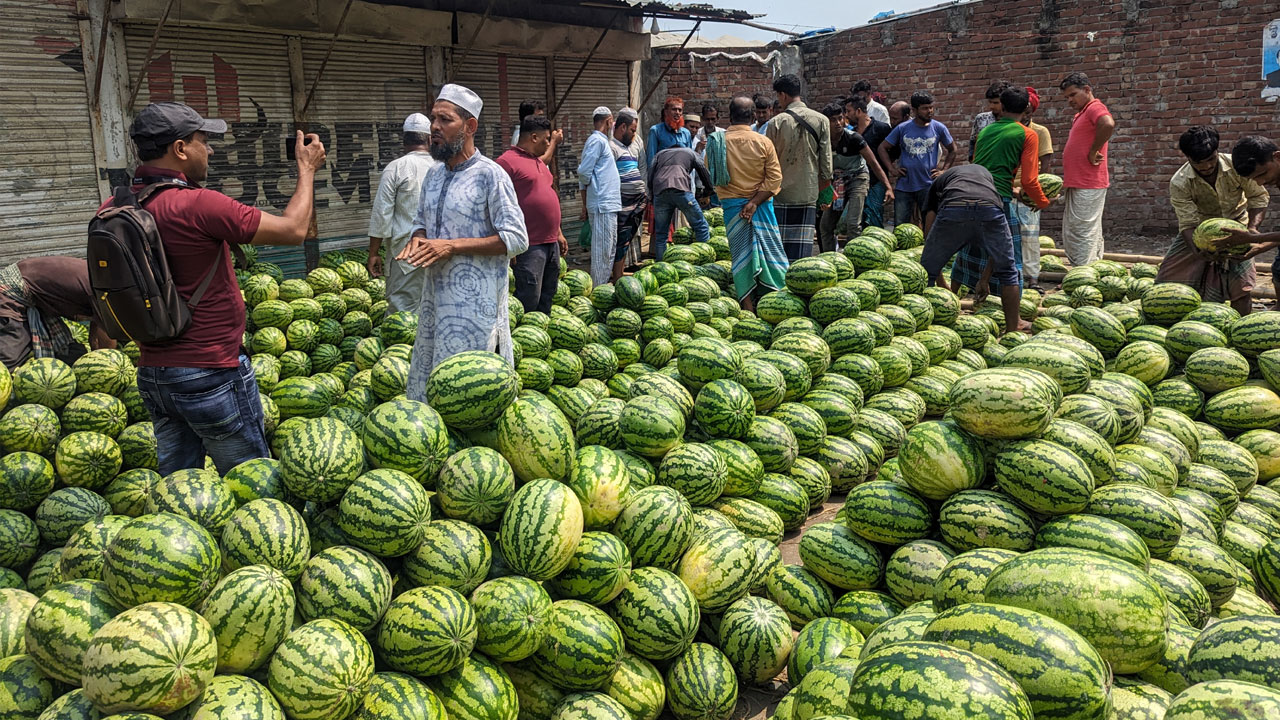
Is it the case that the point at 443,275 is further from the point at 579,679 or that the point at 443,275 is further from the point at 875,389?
the point at 875,389

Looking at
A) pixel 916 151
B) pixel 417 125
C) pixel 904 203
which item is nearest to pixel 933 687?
pixel 417 125

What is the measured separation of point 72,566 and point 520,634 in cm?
146

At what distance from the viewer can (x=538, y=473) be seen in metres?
3.10

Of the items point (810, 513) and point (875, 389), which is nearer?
point (810, 513)

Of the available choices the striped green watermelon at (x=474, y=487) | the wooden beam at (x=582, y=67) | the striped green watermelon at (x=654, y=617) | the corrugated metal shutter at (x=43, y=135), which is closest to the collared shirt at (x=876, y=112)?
the wooden beam at (x=582, y=67)

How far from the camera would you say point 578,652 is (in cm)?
272

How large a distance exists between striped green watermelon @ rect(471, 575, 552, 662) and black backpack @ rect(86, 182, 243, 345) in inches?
70.2

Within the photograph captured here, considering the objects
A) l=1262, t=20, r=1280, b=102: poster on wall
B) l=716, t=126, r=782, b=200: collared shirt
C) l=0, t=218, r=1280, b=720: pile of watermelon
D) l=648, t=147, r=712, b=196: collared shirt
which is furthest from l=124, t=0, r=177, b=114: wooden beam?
l=1262, t=20, r=1280, b=102: poster on wall

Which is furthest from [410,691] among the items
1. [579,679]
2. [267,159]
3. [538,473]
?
[267,159]

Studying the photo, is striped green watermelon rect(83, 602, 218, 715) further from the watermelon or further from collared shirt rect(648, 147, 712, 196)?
collared shirt rect(648, 147, 712, 196)

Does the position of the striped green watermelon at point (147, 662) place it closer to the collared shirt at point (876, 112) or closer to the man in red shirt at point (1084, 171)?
the man in red shirt at point (1084, 171)

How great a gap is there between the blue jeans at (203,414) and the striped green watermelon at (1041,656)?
3034mm

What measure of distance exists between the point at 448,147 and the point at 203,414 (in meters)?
1.66

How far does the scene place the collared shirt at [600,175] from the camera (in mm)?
9094
